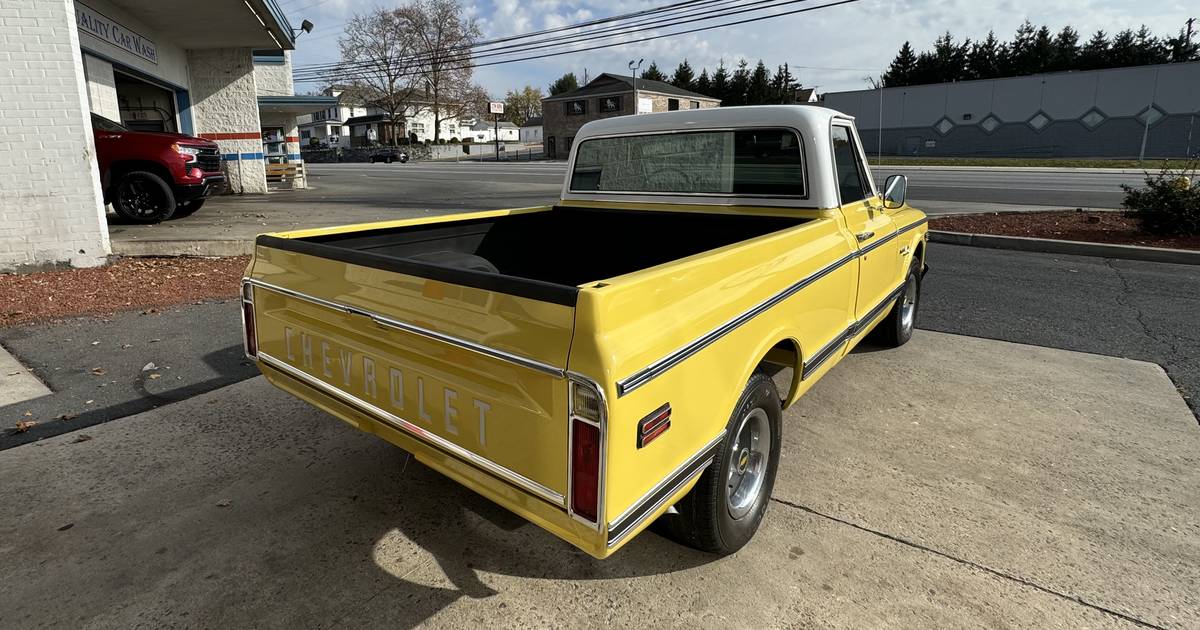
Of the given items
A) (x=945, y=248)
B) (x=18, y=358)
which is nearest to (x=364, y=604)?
(x=18, y=358)

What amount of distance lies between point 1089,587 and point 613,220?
9.87ft

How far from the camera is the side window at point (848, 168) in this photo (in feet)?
12.8

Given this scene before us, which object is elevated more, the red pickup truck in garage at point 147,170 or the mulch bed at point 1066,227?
the red pickup truck in garage at point 147,170

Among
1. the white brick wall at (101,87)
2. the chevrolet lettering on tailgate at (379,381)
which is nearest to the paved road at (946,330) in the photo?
the chevrolet lettering on tailgate at (379,381)

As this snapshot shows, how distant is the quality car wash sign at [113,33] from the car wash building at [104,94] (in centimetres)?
2

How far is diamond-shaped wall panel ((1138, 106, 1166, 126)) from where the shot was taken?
142 feet

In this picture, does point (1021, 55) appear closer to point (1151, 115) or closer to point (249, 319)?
point (1151, 115)

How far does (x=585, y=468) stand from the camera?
1833 millimetres

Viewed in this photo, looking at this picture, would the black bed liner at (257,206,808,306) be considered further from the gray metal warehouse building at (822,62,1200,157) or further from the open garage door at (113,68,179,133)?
the gray metal warehouse building at (822,62,1200,157)

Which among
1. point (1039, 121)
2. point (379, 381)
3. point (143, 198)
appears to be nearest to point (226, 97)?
point (143, 198)

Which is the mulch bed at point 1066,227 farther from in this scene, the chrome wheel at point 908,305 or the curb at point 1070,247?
the chrome wheel at point 908,305

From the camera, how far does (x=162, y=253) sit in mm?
8367

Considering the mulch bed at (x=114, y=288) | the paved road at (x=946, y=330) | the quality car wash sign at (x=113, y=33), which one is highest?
the quality car wash sign at (x=113, y=33)

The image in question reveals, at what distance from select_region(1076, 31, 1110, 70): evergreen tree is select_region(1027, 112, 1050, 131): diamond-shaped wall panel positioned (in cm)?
2401
